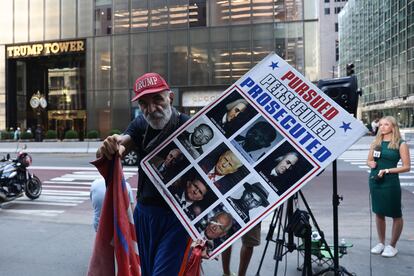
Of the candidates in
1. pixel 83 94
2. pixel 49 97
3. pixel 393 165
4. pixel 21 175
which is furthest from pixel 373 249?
pixel 49 97

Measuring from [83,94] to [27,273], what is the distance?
36.8 metres

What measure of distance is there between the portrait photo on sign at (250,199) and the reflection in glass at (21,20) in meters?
39.0

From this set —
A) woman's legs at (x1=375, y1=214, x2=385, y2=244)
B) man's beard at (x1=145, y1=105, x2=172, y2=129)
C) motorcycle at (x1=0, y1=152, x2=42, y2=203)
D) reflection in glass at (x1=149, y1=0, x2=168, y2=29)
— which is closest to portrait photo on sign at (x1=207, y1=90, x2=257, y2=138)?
man's beard at (x1=145, y1=105, x2=172, y2=129)

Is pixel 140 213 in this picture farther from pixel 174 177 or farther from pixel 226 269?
pixel 226 269

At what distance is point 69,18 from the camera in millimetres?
35125

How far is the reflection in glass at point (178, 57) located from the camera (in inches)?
1252

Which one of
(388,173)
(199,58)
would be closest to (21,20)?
(199,58)

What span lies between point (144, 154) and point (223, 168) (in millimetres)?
659

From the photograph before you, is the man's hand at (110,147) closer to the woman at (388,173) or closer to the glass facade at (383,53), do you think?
the woman at (388,173)

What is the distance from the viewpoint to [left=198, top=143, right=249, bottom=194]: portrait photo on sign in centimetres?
238

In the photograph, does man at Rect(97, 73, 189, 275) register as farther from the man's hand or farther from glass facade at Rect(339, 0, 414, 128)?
glass facade at Rect(339, 0, 414, 128)

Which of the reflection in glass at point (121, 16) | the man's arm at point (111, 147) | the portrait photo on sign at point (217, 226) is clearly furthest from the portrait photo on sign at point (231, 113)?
the reflection in glass at point (121, 16)

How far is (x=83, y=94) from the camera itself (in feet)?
132

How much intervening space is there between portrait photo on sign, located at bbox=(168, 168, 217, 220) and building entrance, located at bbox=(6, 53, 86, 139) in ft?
126
